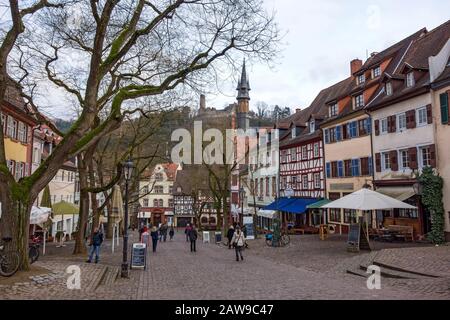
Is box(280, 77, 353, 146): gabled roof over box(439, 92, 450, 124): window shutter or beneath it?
over

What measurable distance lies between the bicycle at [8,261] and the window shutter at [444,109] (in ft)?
66.8

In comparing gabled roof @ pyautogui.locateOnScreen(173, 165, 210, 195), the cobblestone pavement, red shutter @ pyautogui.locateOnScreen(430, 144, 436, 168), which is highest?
gabled roof @ pyautogui.locateOnScreen(173, 165, 210, 195)

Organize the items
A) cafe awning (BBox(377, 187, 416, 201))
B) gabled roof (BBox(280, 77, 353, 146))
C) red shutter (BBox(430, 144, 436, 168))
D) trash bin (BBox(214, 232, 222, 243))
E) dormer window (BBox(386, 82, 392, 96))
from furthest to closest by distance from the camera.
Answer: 1. gabled roof (BBox(280, 77, 353, 146))
2. trash bin (BBox(214, 232, 222, 243))
3. dormer window (BBox(386, 82, 392, 96))
4. cafe awning (BBox(377, 187, 416, 201))
5. red shutter (BBox(430, 144, 436, 168))

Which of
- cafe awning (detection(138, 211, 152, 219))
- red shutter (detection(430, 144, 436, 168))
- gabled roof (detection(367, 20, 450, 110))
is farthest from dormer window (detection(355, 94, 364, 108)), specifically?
cafe awning (detection(138, 211, 152, 219))

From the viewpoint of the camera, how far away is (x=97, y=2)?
40.8 feet

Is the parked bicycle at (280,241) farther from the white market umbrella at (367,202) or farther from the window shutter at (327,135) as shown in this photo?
the window shutter at (327,135)

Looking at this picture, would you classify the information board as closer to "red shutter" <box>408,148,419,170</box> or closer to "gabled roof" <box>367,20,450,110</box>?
"gabled roof" <box>367,20,450,110</box>

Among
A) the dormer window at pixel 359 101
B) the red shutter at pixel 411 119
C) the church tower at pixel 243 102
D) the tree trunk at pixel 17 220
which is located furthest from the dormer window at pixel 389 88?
the church tower at pixel 243 102

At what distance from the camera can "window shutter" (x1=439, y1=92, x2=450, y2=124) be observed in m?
21.5

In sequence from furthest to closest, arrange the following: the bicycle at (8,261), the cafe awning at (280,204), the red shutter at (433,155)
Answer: the cafe awning at (280,204)
the red shutter at (433,155)
the bicycle at (8,261)

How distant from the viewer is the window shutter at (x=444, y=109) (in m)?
21.5

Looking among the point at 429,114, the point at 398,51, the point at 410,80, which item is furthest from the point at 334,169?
the point at 429,114

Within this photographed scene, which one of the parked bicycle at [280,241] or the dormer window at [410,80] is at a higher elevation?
the dormer window at [410,80]

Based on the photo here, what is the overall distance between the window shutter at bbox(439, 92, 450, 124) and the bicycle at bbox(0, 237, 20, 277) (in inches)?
801
